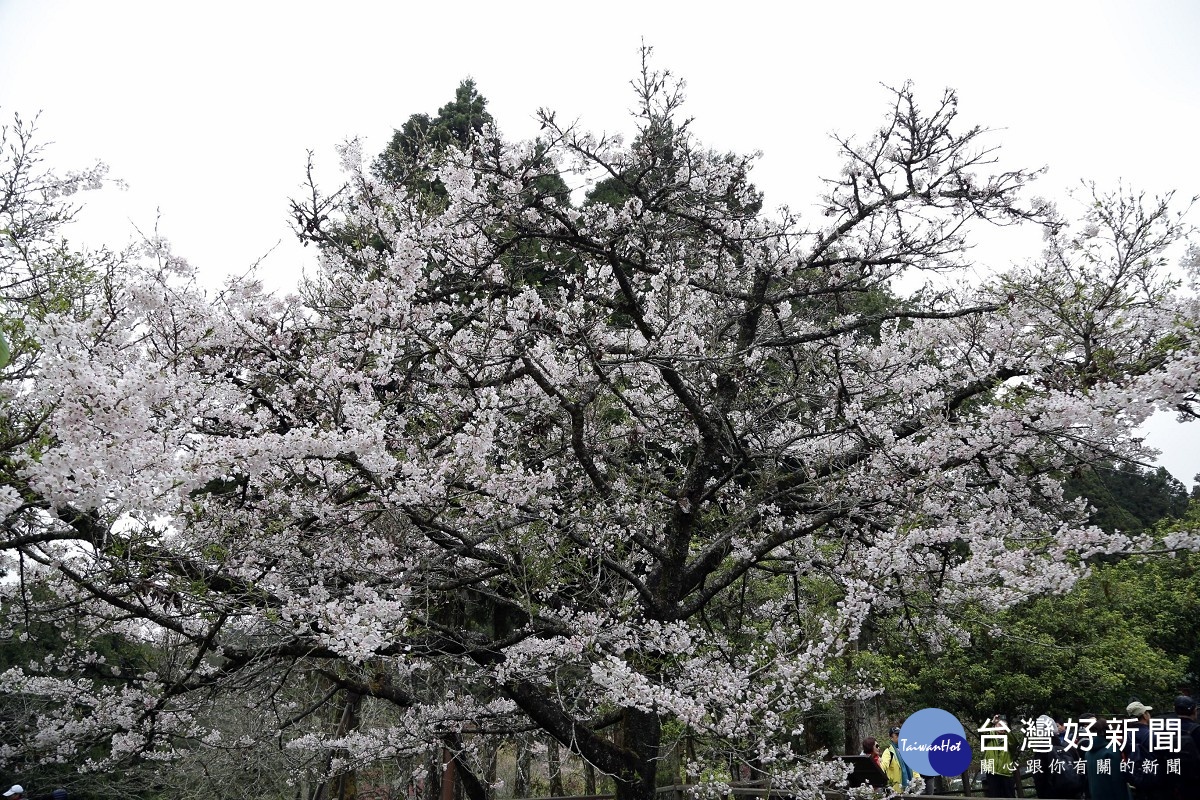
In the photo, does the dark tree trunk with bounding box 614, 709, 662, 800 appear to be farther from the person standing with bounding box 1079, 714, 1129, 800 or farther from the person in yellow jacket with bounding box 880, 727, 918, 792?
the person standing with bounding box 1079, 714, 1129, 800

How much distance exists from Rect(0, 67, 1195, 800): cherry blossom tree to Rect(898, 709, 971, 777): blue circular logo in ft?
3.29

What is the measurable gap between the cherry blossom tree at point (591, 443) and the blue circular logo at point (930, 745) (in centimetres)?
100

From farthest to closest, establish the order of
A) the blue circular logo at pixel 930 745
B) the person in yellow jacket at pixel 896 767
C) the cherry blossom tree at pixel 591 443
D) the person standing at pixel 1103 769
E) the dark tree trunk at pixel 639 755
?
1. the person in yellow jacket at pixel 896 767
2. the blue circular logo at pixel 930 745
3. the dark tree trunk at pixel 639 755
4. the person standing at pixel 1103 769
5. the cherry blossom tree at pixel 591 443

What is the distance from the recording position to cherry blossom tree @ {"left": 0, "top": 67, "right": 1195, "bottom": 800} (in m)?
3.72

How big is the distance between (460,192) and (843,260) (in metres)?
2.69

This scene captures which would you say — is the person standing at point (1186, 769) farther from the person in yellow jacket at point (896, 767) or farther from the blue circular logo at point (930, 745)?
the person in yellow jacket at point (896, 767)

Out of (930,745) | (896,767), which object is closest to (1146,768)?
(930,745)

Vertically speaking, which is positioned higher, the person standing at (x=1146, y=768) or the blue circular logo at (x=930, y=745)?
the person standing at (x=1146, y=768)

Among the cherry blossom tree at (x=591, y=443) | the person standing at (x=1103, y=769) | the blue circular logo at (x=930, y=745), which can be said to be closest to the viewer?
the cherry blossom tree at (x=591, y=443)

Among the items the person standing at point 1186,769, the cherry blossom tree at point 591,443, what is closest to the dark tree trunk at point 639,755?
the cherry blossom tree at point 591,443

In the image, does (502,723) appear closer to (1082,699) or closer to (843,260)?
(843,260)

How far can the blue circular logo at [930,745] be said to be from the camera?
6.18m

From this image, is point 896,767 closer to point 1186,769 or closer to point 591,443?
point 1186,769

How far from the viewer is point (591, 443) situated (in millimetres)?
5176
